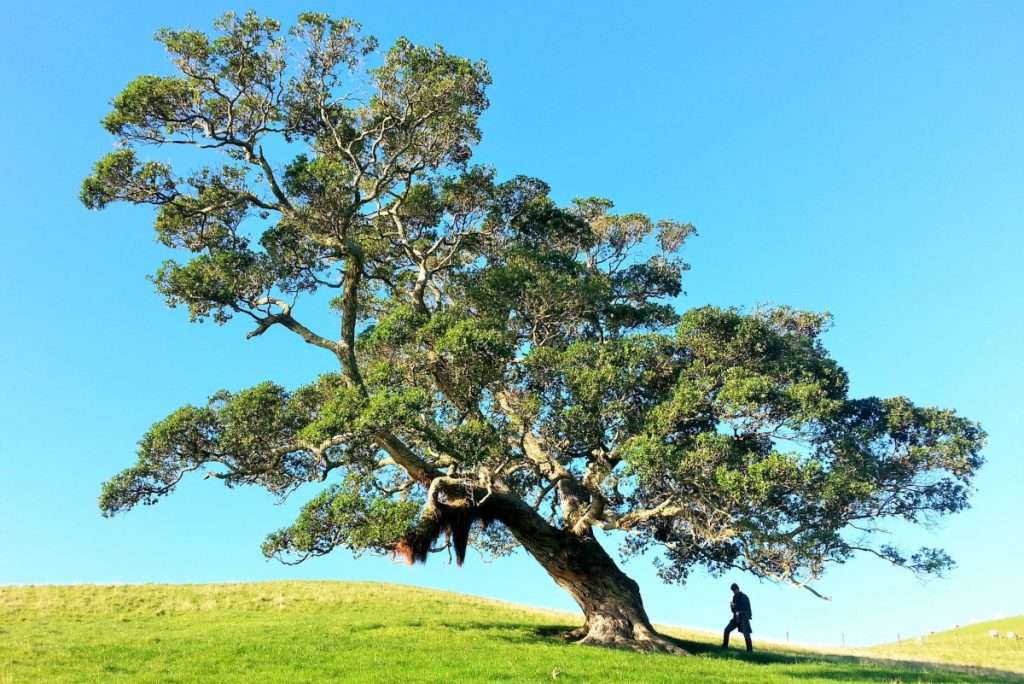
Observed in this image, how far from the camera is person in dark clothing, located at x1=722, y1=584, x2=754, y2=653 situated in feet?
84.7

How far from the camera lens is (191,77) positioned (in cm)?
2119

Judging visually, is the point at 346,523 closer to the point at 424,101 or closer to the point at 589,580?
the point at 589,580

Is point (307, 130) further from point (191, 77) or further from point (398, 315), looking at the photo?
point (398, 315)

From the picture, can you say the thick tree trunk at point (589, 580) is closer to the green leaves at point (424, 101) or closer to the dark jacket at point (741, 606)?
the dark jacket at point (741, 606)

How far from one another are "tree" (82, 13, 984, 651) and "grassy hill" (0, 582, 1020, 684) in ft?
8.48

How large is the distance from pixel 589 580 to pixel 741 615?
5.87 m

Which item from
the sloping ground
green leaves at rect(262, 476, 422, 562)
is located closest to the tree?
green leaves at rect(262, 476, 422, 562)

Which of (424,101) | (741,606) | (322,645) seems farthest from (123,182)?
(741,606)

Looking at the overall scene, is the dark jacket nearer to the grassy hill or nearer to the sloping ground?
the grassy hill

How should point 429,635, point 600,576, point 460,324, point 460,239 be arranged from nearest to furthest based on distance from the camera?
point 460,324, point 429,635, point 600,576, point 460,239

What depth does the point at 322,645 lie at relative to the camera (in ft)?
66.8

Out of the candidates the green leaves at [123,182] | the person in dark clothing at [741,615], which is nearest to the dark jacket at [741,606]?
the person in dark clothing at [741,615]

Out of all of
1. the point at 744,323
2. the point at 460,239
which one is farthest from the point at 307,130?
the point at 744,323

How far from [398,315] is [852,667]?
52.5ft
